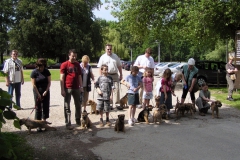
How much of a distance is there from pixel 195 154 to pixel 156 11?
11.8 metres

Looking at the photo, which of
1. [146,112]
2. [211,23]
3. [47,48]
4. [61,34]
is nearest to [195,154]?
[146,112]

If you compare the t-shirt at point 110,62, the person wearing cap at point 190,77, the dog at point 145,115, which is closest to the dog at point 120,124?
the dog at point 145,115

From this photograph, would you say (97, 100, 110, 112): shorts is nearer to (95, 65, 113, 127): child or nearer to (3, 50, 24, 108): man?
(95, 65, 113, 127): child

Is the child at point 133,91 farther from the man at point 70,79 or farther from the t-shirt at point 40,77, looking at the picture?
the t-shirt at point 40,77

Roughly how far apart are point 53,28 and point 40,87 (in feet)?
134

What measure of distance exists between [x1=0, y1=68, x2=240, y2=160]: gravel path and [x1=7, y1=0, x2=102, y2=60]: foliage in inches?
1559

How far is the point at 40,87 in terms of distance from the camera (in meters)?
6.66

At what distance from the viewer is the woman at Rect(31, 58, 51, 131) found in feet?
21.6

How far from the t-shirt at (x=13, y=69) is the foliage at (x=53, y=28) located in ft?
121

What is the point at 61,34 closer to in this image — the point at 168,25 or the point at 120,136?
the point at 168,25

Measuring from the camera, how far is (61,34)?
149 feet

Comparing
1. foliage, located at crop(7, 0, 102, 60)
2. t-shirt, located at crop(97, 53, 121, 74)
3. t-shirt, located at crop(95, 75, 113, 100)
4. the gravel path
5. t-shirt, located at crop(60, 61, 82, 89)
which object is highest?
foliage, located at crop(7, 0, 102, 60)

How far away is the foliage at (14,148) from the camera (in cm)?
271

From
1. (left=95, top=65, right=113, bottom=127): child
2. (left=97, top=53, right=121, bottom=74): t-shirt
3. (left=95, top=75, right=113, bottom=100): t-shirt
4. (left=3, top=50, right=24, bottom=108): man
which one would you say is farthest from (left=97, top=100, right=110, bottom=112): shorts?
(left=3, top=50, right=24, bottom=108): man
